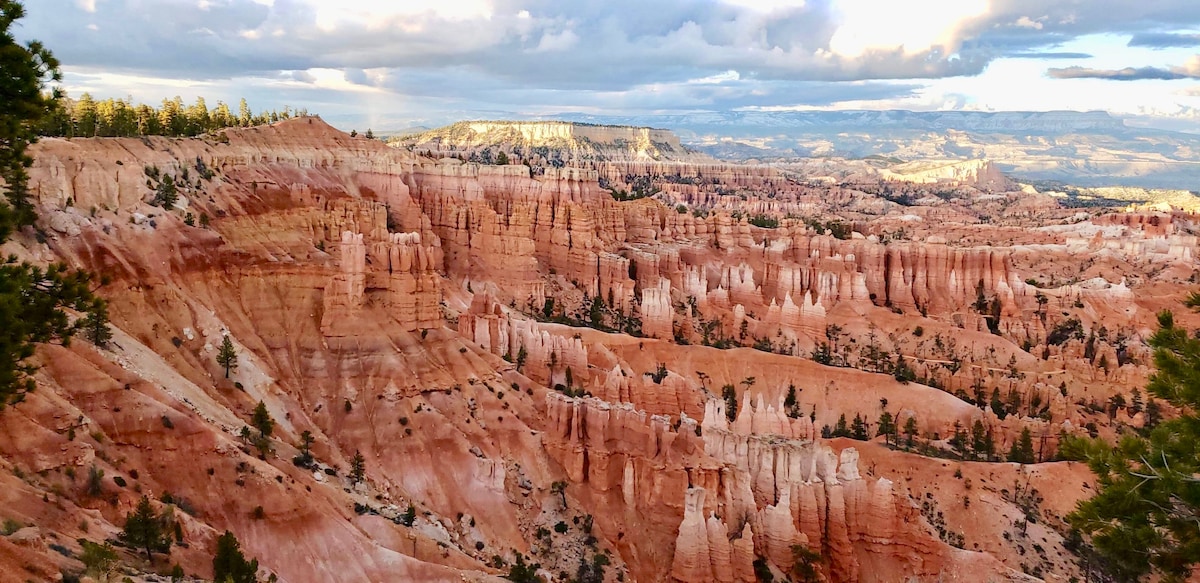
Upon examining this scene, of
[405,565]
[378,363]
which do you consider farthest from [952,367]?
[405,565]

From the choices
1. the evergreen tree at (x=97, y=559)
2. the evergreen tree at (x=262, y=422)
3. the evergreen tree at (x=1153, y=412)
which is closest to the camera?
the evergreen tree at (x=97, y=559)

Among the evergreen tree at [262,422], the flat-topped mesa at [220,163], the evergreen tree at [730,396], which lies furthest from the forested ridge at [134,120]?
the evergreen tree at [730,396]

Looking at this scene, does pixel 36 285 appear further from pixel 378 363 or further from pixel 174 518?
pixel 378 363

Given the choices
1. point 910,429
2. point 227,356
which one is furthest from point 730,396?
point 227,356

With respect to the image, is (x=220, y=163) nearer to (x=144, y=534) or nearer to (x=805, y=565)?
(x=144, y=534)

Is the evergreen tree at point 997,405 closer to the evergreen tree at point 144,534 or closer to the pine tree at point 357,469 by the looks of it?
the pine tree at point 357,469
